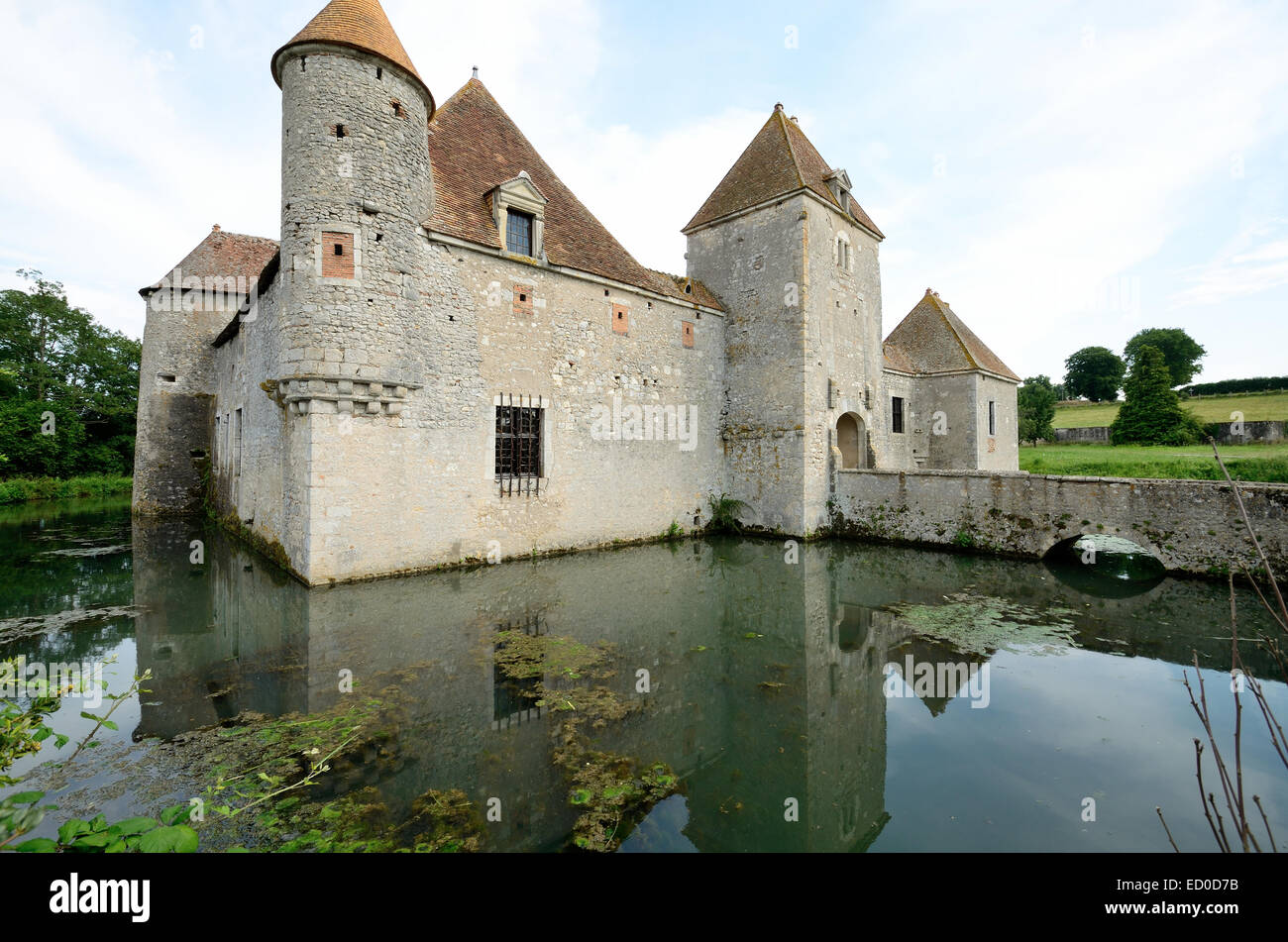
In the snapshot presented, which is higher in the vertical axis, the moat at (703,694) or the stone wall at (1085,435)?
the stone wall at (1085,435)

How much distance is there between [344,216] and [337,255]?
27.0 inches

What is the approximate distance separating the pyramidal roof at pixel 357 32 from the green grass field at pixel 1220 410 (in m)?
35.8

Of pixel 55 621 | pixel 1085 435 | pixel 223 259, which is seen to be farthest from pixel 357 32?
pixel 1085 435

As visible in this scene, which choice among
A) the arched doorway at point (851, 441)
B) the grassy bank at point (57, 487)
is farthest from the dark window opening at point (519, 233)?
the grassy bank at point (57, 487)

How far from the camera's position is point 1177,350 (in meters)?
51.3

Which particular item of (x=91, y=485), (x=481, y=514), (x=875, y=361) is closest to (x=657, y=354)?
(x=481, y=514)

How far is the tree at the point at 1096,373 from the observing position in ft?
192

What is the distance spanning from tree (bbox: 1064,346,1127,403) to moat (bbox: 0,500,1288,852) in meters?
63.5

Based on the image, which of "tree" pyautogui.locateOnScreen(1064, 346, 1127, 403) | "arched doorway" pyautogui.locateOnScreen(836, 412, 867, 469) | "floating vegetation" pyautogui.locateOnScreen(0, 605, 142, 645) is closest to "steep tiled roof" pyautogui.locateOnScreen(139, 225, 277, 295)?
"floating vegetation" pyautogui.locateOnScreen(0, 605, 142, 645)

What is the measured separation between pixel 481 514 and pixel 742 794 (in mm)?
8571

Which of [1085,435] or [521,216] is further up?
[521,216]

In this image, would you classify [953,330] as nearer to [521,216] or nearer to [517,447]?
[521,216]

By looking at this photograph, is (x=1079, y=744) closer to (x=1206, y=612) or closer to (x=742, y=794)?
(x=742, y=794)

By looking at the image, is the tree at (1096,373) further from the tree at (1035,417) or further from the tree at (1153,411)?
the tree at (1153,411)
